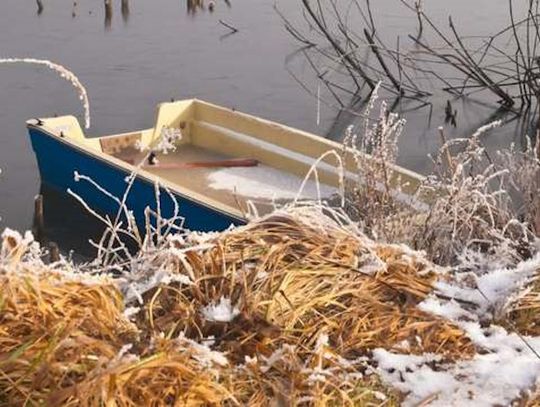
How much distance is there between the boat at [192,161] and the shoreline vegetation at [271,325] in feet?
16.9

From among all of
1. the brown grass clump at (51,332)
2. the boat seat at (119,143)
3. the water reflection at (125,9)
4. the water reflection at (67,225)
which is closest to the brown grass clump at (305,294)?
the brown grass clump at (51,332)

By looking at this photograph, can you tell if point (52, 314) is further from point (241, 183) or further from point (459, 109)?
point (459, 109)

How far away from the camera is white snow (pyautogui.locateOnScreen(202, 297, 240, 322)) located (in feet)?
7.24

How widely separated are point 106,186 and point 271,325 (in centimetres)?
678

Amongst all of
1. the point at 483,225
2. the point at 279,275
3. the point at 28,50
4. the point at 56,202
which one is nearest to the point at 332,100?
the point at 28,50

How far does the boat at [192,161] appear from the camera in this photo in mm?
8555

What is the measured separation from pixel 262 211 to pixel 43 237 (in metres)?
2.40

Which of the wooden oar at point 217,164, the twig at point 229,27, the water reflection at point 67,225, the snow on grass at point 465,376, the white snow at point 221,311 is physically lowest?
the water reflection at point 67,225

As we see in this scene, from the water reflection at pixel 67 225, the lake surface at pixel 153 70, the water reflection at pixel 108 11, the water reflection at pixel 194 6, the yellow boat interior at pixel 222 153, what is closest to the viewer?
the water reflection at pixel 67 225

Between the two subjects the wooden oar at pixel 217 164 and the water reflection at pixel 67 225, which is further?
the wooden oar at pixel 217 164

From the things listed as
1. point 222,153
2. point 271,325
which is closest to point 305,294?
point 271,325

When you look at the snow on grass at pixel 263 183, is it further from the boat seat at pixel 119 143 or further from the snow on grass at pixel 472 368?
the snow on grass at pixel 472 368

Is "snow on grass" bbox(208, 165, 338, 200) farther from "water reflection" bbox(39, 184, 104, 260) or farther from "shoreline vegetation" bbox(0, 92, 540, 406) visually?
"shoreline vegetation" bbox(0, 92, 540, 406)

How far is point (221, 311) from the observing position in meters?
2.23
